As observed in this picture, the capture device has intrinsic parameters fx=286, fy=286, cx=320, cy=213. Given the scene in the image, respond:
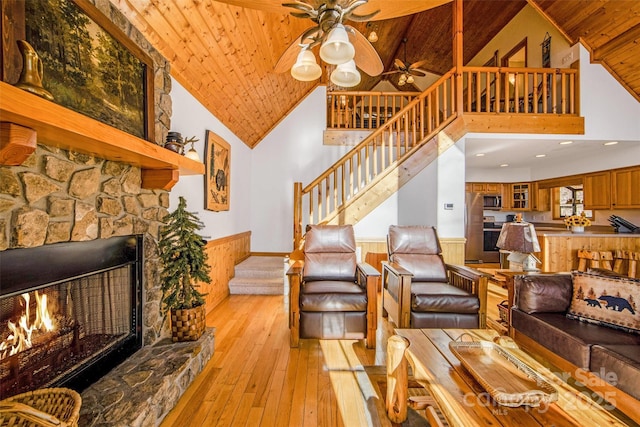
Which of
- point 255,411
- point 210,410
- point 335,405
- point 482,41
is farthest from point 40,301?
point 482,41

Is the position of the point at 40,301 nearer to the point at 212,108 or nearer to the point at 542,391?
the point at 542,391

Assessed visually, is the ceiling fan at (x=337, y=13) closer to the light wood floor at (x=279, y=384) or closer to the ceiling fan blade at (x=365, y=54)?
the ceiling fan blade at (x=365, y=54)

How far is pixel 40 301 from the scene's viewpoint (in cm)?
145

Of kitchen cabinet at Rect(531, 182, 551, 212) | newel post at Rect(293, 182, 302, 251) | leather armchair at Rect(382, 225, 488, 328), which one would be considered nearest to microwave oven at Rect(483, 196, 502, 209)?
kitchen cabinet at Rect(531, 182, 551, 212)

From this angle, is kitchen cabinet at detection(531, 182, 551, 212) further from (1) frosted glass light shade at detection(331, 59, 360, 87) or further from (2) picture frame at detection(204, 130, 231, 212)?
(2) picture frame at detection(204, 130, 231, 212)

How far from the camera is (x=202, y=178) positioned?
3.35 metres

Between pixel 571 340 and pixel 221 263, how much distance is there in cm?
363

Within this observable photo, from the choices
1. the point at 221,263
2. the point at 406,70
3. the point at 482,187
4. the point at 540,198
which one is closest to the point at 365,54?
the point at 221,263

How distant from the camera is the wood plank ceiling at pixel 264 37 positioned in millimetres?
2256

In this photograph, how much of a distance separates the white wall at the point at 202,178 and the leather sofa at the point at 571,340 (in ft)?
9.76

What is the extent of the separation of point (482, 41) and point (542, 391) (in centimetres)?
788

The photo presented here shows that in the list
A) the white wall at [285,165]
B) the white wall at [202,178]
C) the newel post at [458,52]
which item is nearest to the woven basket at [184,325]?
the white wall at [202,178]

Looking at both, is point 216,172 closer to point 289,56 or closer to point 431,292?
point 289,56

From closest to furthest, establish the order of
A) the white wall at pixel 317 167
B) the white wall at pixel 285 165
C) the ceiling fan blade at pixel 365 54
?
1. the ceiling fan blade at pixel 365 54
2. the white wall at pixel 317 167
3. the white wall at pixel 285 165
